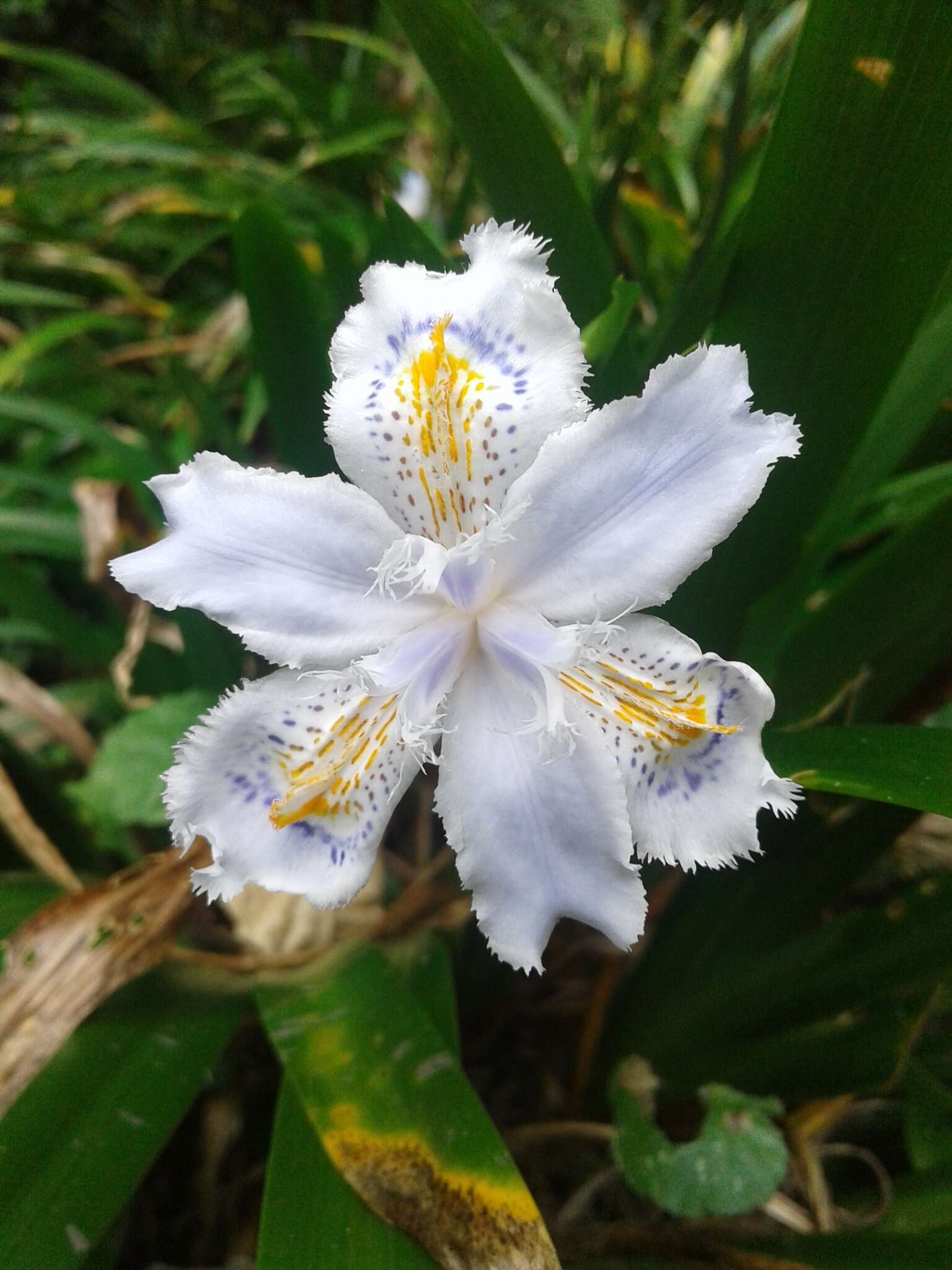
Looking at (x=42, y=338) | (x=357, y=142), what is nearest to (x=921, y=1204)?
(x=42, y=338)

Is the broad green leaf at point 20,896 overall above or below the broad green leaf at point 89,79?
below

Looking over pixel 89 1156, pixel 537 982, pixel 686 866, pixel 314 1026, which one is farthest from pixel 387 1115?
pixel 537 982

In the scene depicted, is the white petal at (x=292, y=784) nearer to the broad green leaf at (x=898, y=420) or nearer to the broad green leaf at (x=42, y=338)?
the broad green leaf at (x=898, y=420)

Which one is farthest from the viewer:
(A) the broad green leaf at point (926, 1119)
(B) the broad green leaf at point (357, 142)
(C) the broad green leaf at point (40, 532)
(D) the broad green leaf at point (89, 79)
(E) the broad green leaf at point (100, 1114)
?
(D) the broad green leaf at point (89, 79)

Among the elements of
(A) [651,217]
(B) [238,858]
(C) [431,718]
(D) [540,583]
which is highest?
(A) [651,217]

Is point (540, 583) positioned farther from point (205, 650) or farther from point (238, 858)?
point (205, 650)

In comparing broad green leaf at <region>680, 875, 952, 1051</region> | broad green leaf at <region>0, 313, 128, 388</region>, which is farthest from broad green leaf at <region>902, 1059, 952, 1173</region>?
broad green leaf at <region>0, 313, 128, 388</region>

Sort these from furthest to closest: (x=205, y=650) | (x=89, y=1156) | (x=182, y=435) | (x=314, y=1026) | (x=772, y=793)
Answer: (x=182, y=435), (x=205, y=650), (x=314, y=1026), (x=89, y=1156), (x=772, y=793)

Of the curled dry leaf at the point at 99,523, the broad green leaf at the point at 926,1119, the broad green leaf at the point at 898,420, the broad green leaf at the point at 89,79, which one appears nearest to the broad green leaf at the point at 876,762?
the broad green leaf at the point at 898,420
